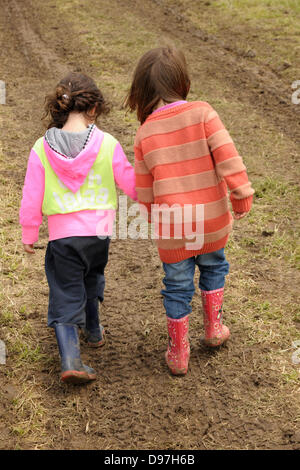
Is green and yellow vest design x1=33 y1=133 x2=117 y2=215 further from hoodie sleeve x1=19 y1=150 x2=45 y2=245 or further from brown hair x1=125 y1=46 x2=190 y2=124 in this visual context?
brown hair x1=125 y1=46 x2=190 y2=124

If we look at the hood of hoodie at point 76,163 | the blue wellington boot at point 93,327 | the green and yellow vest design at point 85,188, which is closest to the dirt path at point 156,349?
the blue wellington boot at point 93,327

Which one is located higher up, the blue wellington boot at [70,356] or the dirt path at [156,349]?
the blue wellington boot at [70,356]

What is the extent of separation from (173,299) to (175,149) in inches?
27.9

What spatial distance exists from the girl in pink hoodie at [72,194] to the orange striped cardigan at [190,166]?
0.16m

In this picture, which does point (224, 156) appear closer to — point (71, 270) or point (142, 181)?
point (142, 181)

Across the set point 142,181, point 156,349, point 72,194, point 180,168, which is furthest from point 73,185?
point 156,349

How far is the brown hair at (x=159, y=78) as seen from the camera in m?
2.39

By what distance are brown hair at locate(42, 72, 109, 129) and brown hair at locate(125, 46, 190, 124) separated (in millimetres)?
184

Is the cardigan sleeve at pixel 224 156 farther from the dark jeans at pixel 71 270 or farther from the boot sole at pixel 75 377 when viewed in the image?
A: the boot sole at pixel 75 377

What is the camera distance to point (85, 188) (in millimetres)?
2586

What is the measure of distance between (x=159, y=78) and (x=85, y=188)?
59 centimetres

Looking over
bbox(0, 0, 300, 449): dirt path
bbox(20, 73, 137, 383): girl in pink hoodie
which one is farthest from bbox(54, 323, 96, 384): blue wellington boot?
bbox(0, 0, 300, 449): dirt path
